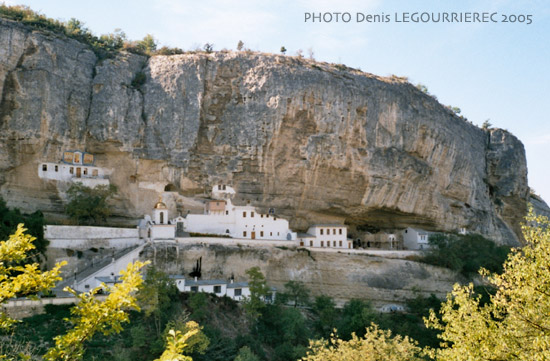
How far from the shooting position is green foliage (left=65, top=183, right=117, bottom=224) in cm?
3136

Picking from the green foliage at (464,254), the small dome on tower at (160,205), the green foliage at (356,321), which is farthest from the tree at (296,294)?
the green foliage at (464,254)

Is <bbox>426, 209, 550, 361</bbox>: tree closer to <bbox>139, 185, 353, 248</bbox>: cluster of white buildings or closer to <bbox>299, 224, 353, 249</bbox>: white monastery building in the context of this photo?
<bbox>139, 185, 353, 248</bbox>: cluster of white buildings

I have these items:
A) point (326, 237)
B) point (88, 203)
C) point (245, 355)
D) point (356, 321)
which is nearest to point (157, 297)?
point (245, 355)

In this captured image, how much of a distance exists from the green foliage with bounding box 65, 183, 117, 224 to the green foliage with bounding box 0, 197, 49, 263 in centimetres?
266

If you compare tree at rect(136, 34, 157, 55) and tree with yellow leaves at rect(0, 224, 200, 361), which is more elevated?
tree at rect(136, 34, 157, 55)

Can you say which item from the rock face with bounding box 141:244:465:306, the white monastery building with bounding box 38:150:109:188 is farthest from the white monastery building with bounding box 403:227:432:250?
the white monastery building with bounding box 38:150:109:188

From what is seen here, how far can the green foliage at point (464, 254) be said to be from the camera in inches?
1508

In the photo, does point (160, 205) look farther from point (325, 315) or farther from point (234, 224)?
point (325, 315)

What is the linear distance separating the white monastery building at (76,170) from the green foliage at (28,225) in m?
4.89

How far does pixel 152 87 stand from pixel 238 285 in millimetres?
15311

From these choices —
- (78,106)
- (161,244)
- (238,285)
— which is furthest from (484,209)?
(78,106)

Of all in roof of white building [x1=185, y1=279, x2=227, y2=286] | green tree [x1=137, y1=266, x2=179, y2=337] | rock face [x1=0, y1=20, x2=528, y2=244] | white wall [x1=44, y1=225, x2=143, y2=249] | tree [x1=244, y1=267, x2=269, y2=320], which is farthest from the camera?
rock face [x1=0, y1=20, x2=528, y2=244]

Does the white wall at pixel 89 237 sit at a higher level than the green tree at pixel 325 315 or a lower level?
higher

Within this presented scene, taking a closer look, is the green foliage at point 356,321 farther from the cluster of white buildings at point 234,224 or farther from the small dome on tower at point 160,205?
the small dome on tower at point 160,205
